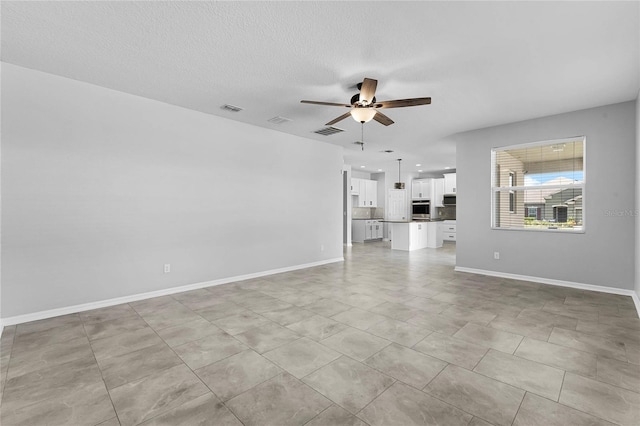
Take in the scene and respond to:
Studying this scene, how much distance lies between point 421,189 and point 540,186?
642 cm

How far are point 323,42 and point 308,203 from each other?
3.88 meters

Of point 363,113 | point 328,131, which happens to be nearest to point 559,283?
point 363,113

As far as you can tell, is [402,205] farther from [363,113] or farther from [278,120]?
[363,113]

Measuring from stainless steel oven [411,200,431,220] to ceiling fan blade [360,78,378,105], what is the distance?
8714 millimetres

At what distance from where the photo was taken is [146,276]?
13.4 feet

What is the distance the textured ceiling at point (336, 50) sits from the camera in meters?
2.34

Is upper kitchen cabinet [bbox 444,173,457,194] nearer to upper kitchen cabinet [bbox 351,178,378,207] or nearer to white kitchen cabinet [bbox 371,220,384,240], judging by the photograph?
upper kitchen cabinet [bbox 351,178,378,207]

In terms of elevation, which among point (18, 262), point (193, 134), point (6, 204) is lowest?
point (18, 262)

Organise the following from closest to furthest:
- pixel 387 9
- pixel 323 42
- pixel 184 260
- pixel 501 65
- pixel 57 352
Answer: pixel 387 9 < pixel 57 352 < pixel 323 42 < pixel 501 65 < pixel 184 260

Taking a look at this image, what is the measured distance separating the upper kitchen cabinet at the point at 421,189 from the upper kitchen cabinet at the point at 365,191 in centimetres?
148

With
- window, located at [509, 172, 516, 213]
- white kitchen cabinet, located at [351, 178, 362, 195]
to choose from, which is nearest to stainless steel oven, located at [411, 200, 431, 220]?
white kitchen cabinet, located at [351, 178, 362, 195]

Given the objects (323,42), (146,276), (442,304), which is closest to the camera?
(323,42)

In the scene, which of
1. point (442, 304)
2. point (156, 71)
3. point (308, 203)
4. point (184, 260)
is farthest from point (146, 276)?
point (442, 304)

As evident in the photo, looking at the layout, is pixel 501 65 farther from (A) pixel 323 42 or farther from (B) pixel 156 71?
(B) pixel 156 71
